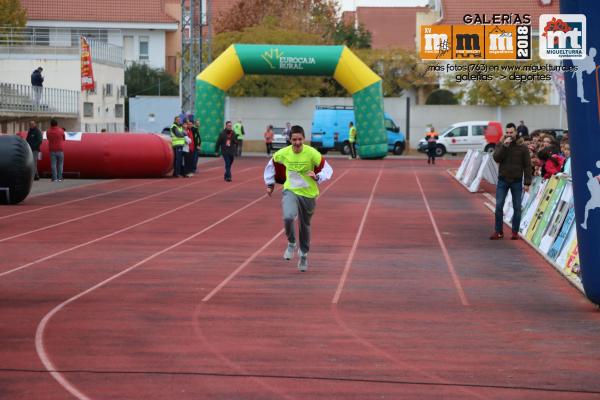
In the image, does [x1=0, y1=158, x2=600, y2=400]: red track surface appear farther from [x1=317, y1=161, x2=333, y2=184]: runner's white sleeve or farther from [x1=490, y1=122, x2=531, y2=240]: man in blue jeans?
[x1=317, y1=161, x2=333, y2=184]: runner's white sleeve

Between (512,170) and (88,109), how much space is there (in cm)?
4261

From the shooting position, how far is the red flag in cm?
5619

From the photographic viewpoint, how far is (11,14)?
246ft

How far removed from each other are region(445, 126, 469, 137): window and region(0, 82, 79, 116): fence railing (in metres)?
17.7

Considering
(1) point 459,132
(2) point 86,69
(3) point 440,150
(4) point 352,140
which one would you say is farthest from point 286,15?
(4) point 352,140

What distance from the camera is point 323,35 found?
8994 cm

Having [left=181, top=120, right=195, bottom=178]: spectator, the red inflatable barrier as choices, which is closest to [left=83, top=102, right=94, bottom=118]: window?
[left=181, top=120, right=195, bottom=178]: spectator

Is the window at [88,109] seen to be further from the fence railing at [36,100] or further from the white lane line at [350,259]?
the white lane line at [350,259]

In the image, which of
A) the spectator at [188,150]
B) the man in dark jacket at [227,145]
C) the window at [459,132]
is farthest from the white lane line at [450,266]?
the window at [459,132]

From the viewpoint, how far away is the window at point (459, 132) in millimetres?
61500

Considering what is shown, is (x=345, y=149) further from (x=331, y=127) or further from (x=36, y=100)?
(x=36, y=100)

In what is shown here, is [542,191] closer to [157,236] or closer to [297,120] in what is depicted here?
[157,236]

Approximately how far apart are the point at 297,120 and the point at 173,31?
24969 millimetres

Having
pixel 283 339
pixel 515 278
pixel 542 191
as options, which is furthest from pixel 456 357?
pixel 542 191
